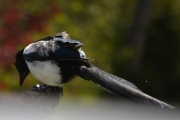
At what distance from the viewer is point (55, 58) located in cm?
304

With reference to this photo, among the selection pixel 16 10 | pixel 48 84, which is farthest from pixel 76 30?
pixel 48 84

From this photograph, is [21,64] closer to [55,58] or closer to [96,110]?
[55,58]

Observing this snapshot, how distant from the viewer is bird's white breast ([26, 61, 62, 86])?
3.09 meters

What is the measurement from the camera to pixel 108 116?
616 cm

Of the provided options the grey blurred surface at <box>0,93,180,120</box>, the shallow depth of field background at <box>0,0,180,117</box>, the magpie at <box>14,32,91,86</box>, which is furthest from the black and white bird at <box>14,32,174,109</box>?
the shallow depth of field background at <box>0,0,180,117</box>

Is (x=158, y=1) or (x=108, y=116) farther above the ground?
(x=158, y=1)

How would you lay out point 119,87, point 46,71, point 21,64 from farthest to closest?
point 21,64
point 46,71
point 119,87

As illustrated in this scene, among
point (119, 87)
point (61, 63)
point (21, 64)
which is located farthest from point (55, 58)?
point (119, 87)

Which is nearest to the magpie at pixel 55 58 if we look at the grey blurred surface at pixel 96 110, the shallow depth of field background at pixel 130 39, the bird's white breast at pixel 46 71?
the bird's white breast at pixel 46 71

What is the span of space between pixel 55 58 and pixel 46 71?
0.47 ft

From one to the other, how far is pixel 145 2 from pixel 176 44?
0.69m

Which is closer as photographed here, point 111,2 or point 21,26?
point 21,26

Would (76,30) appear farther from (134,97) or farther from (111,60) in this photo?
(134,97)

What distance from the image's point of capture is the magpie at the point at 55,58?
297 centimetres
